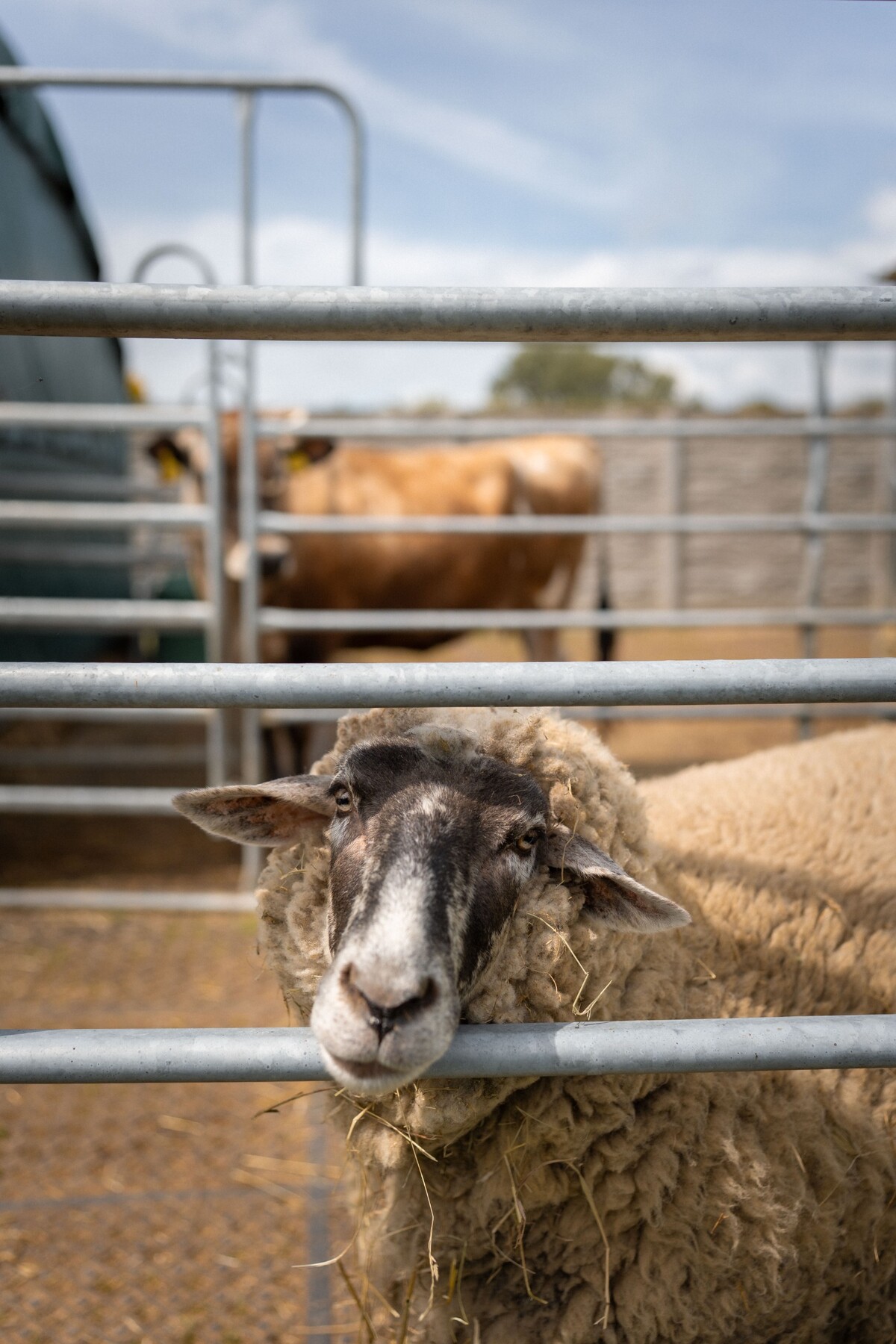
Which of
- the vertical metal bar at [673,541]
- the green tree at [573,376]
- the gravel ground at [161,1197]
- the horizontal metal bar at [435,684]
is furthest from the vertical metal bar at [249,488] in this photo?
the green tree at [573,376]

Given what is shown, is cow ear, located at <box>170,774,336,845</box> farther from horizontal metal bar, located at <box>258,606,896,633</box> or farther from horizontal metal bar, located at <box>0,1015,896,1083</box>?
horizontal metal bar, located at <box>258,606,896,633</box>

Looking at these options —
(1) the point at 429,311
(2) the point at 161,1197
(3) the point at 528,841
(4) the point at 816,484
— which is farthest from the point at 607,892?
(4) the point at 816,484

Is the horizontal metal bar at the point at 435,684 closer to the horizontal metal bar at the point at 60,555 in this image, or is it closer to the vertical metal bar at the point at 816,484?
the vertical metal bar at the point at 816,484

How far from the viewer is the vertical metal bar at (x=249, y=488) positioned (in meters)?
3.72

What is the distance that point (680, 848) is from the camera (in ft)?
5.96

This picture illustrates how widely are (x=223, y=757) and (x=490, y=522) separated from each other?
5.17 feet

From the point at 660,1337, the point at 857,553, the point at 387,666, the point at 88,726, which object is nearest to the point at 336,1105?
the point at 660,1337

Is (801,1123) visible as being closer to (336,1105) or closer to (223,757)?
(336,1105)

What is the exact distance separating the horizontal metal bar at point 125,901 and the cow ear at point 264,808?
99.5 inches

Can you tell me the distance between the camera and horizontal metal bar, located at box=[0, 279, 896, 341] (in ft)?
3.45

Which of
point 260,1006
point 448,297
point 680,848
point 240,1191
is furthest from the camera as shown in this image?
point 260,1006

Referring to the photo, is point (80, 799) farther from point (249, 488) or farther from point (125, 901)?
point (249, 488)

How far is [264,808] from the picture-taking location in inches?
63.1

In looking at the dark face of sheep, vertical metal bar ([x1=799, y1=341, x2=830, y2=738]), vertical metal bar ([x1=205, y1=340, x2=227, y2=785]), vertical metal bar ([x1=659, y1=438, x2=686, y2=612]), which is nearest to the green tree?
vertical metal bar ([x1=659, y1=438, x2=686, y2=612])
